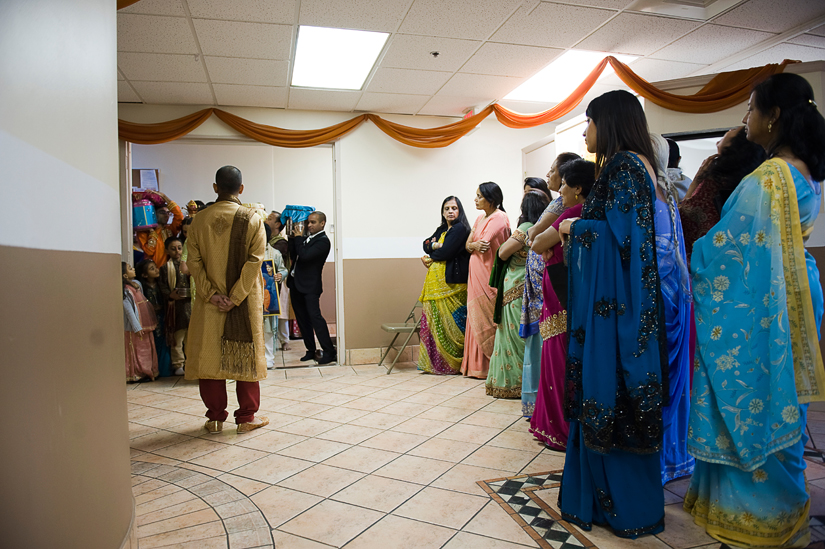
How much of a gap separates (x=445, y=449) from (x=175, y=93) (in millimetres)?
4321

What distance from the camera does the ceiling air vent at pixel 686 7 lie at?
3799 mm

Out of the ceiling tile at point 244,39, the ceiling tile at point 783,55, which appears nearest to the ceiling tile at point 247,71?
the ceiling tile at point 244,39

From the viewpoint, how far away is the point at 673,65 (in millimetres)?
5059

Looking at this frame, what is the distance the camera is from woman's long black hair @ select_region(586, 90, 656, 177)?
197cm

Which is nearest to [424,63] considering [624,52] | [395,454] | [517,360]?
[624,52]

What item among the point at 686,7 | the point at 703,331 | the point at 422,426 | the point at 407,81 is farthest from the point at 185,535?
the point at 686,7

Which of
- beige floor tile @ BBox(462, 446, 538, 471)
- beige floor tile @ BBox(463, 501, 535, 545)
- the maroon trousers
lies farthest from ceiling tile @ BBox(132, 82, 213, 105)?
beige floor tile @ BBox(463, 501, 535, 545)

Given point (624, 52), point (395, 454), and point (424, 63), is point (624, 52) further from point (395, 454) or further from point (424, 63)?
point (395, 454)

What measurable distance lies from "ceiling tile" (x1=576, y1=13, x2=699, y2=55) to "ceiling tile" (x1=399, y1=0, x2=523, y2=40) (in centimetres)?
89

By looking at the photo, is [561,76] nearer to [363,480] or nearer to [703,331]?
[703,331]

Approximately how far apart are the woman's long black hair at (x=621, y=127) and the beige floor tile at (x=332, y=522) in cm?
167

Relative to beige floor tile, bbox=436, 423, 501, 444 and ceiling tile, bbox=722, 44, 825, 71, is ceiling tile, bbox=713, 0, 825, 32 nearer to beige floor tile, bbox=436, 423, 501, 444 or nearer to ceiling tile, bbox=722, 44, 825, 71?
ceiling tile, bbox=722, 44, 825, 71

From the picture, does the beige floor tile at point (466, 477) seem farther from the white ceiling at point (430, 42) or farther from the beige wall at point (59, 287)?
the white ceiling at point (430, 42)

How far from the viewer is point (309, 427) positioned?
348 centimetres
